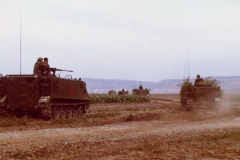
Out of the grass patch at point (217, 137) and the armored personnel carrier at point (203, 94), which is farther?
the armored personnel carrier at point (203, 94)

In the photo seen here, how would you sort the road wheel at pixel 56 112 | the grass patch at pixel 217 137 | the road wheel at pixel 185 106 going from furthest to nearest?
the road wheel at pixel 185 106
the road wheel at pixel 56 112
the grass patch at pixel 217 137

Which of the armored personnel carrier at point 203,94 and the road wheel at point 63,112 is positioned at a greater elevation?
the armored personnel carrier at point 203,94

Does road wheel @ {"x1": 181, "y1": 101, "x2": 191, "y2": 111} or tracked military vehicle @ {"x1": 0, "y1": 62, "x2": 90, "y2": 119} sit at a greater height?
tracked military vehicle @ {"x1": 0, "y1": 62, "x2": 90, "y2": 119}

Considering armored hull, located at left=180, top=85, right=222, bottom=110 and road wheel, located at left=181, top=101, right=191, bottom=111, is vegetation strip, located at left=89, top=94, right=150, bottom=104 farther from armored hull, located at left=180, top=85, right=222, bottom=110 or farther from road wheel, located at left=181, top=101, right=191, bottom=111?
armored hull, located at left=180, top=85, right=222, bottom=110

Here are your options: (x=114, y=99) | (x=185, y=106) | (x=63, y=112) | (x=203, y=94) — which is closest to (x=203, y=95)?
(x=203, y=94)

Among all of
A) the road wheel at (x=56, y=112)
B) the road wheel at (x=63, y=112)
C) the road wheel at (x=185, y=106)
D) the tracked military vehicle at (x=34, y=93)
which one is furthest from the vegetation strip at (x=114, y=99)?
the tracked military vehicle at (x=34, y=93)

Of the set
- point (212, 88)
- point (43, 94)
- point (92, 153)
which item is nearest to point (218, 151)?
point (92, 153)

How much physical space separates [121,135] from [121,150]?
248cm

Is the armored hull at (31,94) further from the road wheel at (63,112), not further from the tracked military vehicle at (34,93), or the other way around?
the road wheel at (63,112)

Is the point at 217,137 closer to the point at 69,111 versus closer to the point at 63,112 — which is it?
the point at 63,112

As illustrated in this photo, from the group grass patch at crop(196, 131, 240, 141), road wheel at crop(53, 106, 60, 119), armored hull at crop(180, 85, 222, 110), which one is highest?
armored hull at crop(180, 85, 222, 110)

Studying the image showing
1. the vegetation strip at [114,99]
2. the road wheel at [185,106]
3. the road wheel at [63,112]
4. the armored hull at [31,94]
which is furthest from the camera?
the vegetation strip at [114,99]

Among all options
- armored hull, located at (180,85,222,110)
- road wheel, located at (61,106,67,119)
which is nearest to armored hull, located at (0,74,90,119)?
road wheel, located at (61,106,67,119)

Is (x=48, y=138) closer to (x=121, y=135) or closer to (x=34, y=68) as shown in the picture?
(x=121, y=135)
